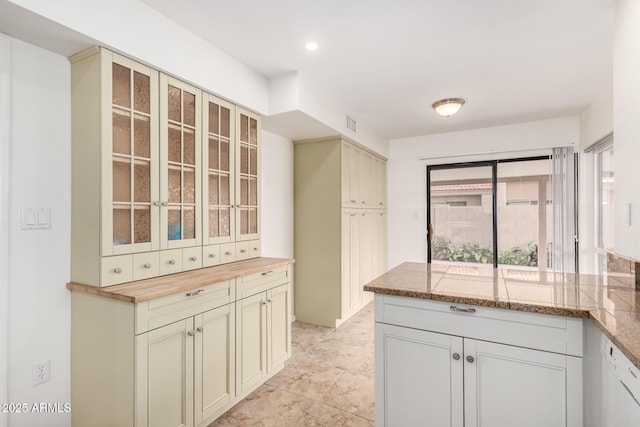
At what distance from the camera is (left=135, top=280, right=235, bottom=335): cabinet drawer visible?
1.62 metres

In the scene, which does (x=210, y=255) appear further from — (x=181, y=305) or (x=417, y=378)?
(x=417, y=378)

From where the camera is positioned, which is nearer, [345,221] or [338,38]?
[338,38]

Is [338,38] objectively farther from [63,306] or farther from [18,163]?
[63,306]

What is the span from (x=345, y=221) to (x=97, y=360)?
8.75 feet

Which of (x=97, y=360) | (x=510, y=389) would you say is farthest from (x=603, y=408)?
(x=97, y=360)

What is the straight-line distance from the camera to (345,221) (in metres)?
3.84

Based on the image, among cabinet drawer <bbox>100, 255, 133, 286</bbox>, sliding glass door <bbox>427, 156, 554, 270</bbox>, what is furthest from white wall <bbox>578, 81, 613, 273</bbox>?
cabinet drawer <bbox>100, 255, 133, 286</bbox>

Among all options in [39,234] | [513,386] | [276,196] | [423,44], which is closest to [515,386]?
[513,386]

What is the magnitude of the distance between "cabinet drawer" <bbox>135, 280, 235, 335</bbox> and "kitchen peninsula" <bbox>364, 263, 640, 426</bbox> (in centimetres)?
97

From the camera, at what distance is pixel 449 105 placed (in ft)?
11.0

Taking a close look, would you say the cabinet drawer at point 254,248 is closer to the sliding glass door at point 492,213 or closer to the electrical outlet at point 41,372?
the electrical outlet at point 41,372

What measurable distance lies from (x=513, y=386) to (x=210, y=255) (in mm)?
1980

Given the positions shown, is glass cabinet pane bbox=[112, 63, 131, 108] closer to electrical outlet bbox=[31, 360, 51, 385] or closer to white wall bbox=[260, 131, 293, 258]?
electrical outlet bbox=[31, 360, 51, 385]

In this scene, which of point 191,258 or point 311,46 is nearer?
point 191,258
